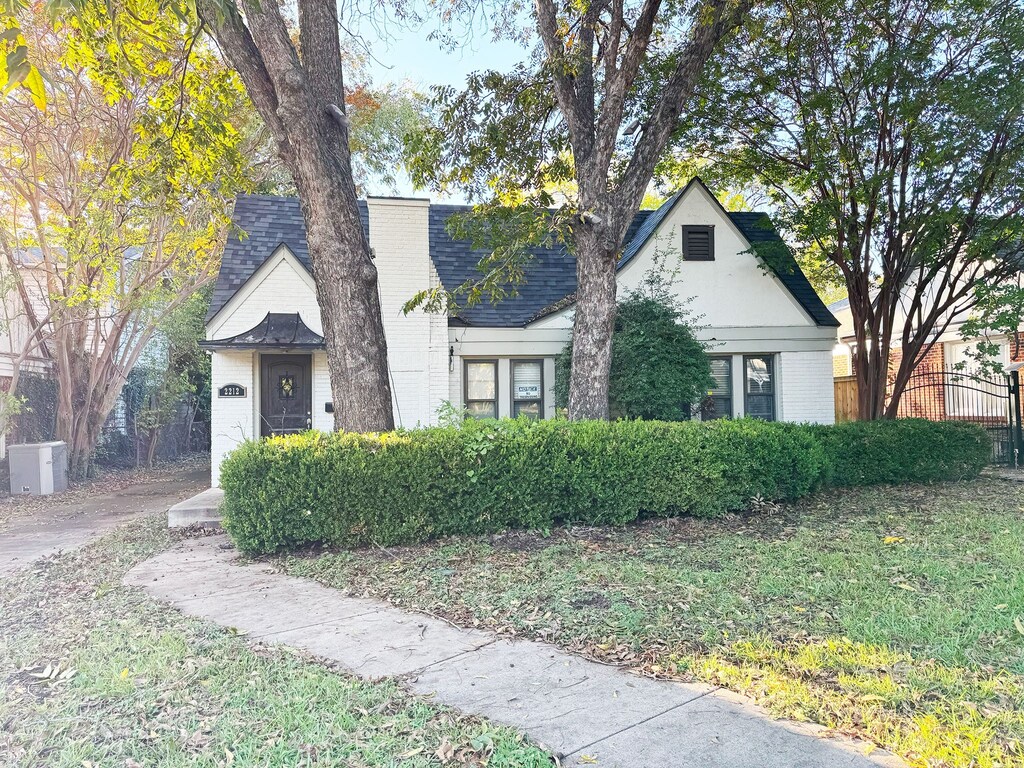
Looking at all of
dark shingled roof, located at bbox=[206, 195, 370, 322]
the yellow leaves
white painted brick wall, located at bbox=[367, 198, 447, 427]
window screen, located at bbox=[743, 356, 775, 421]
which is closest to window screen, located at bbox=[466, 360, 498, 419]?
white painted brick wall, located at bbox=[367, 198, 447, 427]

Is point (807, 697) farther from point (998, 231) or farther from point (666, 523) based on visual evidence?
point (998, 231)

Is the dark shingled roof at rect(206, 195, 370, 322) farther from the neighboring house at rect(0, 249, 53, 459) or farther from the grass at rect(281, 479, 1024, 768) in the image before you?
the grass at rect(281, 479, 1024, 768)

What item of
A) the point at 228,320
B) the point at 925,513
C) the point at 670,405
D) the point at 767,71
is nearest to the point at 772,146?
the point at 767,71

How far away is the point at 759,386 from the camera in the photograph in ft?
42.5

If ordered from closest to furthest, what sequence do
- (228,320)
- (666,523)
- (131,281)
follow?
(666,523), (228,320), (131,281)

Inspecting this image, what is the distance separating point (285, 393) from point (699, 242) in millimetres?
8332

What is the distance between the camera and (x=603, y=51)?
33.0 ft

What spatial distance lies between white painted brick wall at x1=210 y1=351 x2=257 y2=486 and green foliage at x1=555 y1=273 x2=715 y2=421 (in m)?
6.19

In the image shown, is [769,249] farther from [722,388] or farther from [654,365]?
[654,365]

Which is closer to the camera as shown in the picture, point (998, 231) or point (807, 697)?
point (807, 697)

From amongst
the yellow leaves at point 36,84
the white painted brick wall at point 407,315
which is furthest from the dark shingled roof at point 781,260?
the yellow leaves at point 36,84

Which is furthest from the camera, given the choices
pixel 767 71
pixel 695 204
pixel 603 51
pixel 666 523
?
pixel 695 204

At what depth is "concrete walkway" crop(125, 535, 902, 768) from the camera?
2871 millimetres

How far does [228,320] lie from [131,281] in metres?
5.66
